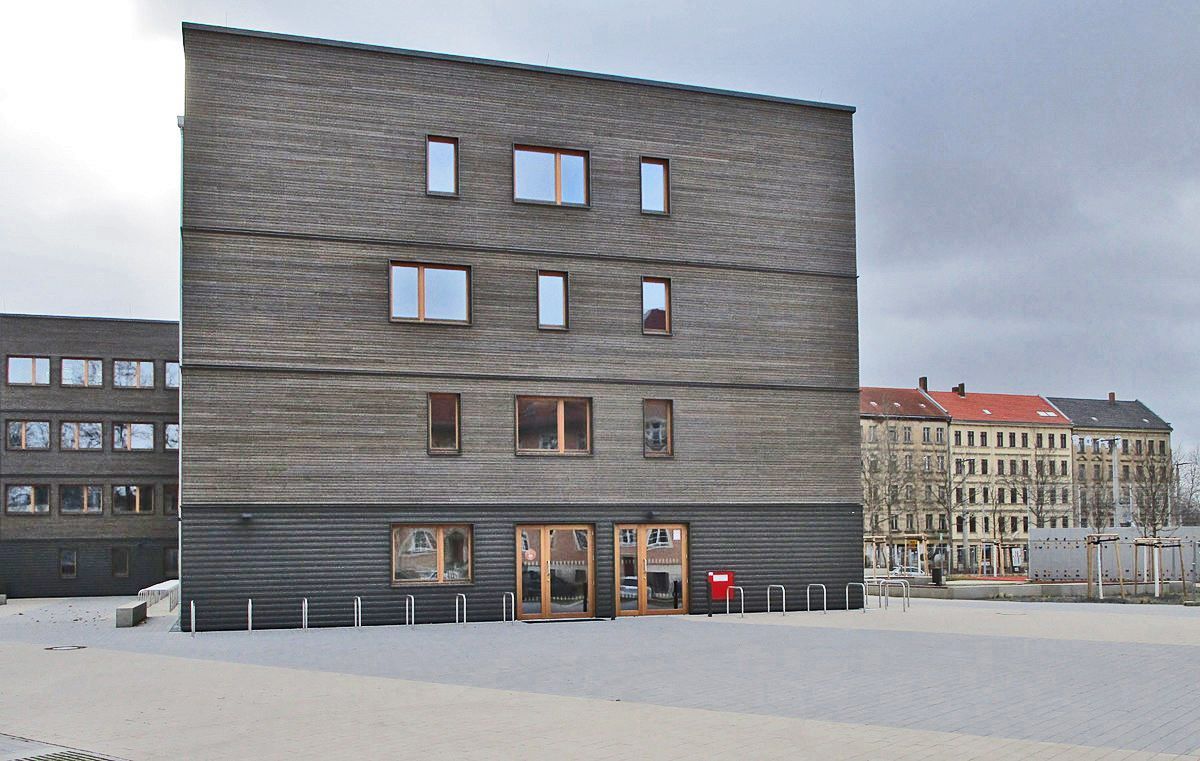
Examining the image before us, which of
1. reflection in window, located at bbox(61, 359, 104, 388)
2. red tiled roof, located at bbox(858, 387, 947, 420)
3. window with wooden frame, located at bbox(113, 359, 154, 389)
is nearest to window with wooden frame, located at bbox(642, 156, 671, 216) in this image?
window with wooden frame, located at bbox(113, 359, 154, 389)

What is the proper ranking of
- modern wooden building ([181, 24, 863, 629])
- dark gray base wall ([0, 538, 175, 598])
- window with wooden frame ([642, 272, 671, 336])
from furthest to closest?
dark gray base wall ([0, 538, 175, 598]), window with wooden frame ([642, 272, 671, 336]), modern wooden building ([181, 24, 863, 629])

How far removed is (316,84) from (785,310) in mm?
11609

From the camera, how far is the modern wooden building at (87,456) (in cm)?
4503

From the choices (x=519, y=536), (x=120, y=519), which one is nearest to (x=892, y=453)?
(x=120, y=519)

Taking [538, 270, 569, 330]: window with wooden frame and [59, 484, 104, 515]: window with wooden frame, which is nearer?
[538, 270, 569, 330]: window with wooden frame

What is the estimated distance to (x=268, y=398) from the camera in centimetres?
2366

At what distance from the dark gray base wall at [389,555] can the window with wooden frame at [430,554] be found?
0.22 meters

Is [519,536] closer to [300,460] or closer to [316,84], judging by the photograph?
[300,460]

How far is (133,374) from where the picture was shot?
1837 inches

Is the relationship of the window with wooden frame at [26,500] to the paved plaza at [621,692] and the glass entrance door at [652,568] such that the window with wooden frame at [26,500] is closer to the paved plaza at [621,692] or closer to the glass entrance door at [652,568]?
the paved plaza at [621,692]

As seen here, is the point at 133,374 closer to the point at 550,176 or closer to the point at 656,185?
the point at 550,176

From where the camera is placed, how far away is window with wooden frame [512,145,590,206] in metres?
26.2

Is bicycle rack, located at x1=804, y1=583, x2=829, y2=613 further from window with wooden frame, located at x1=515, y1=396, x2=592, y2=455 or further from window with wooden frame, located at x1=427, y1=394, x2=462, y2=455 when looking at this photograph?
window with wooden frame, located at x1=427, y1=394, x2=462, y2=455

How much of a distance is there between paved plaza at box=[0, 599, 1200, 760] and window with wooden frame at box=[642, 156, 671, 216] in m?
9.66
